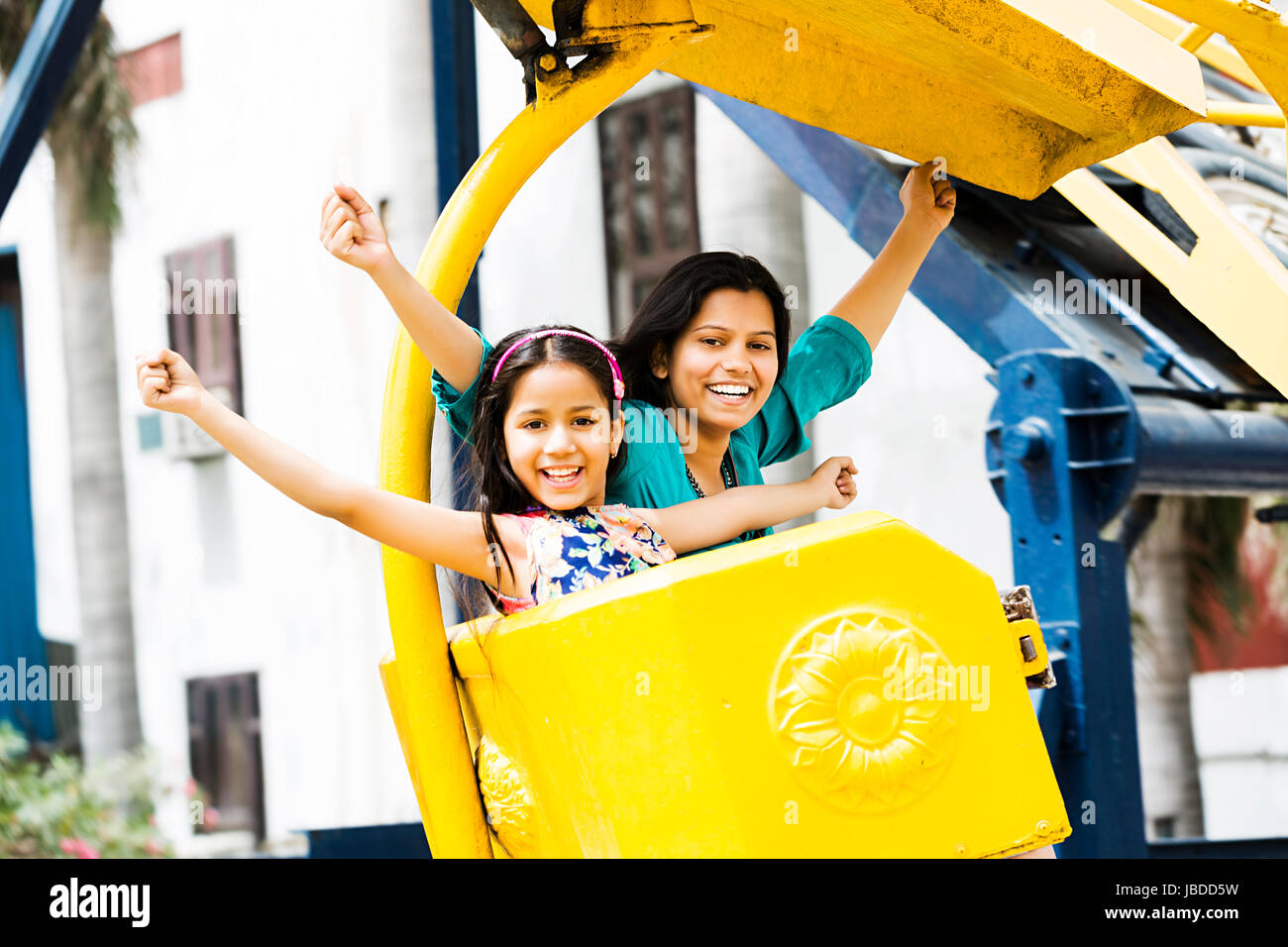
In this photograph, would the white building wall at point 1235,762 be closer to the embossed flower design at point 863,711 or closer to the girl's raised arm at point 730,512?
the girl's raised arm at point 730,512

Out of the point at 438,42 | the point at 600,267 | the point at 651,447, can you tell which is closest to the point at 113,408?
the point at 600,267

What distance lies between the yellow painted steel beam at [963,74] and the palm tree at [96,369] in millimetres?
7850

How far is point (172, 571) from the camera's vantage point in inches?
396

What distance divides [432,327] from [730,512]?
18.4 inches

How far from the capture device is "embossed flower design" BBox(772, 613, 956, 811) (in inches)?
55.0

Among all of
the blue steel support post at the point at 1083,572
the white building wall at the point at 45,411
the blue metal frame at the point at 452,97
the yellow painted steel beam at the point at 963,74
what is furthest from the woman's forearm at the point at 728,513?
the white building wall at the point at 45,411

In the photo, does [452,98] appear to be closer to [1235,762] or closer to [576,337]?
[576,337]

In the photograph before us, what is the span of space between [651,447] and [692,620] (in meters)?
0.57

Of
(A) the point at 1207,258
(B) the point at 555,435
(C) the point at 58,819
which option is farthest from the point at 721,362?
(C) the point at 58,819

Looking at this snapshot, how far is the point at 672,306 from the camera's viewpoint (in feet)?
6.49

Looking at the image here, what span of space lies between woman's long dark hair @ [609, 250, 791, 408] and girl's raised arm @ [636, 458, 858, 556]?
0.21m

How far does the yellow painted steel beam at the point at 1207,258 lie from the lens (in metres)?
2.45

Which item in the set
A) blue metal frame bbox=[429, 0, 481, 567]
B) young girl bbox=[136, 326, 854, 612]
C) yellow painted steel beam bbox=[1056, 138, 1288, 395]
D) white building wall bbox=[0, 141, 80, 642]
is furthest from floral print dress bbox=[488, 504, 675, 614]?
white building wall bbox=[0, 141, 80, 642]

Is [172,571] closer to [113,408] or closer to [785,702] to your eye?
[113,408]
